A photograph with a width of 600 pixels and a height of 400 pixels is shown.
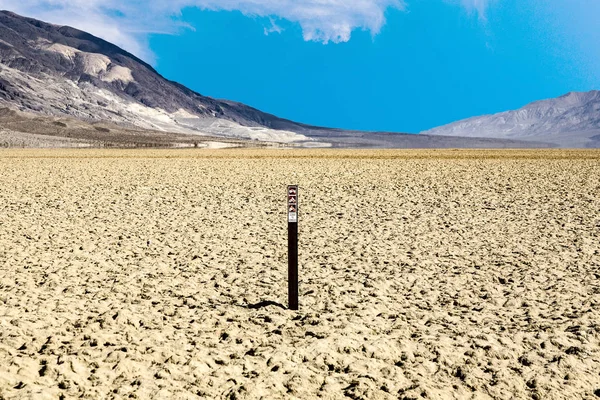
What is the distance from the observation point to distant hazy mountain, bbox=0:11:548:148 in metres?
133

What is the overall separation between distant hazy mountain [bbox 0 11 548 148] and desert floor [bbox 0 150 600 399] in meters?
120

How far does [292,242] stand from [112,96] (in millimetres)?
162773

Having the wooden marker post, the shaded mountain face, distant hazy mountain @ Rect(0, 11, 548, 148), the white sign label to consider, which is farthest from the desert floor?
the shaded mountain face

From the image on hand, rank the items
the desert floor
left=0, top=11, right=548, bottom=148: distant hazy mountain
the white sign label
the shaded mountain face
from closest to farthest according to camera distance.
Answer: the desert floor → the white sign label → left=0, top=11, right=548, bottom=148: distant hazy mountain → the shaded mountain face

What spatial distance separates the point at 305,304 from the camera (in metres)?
5.81

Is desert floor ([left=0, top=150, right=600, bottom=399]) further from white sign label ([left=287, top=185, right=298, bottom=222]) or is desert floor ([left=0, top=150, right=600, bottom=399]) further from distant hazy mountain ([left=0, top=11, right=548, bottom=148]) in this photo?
distant hazy mountain ([left=0, top=11, right=548, bottom=148])

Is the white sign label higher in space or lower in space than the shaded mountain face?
lower

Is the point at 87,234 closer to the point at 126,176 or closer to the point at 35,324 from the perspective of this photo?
the point at 35,324

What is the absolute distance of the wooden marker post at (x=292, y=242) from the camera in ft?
16.3

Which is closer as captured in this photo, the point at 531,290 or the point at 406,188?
the point at 531,290

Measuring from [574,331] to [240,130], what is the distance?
15834 centimetres

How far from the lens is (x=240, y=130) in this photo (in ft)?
528

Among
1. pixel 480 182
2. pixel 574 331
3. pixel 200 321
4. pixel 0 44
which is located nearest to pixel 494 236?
pixel 574 331

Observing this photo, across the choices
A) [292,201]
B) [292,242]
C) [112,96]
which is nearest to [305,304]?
[292,242]
